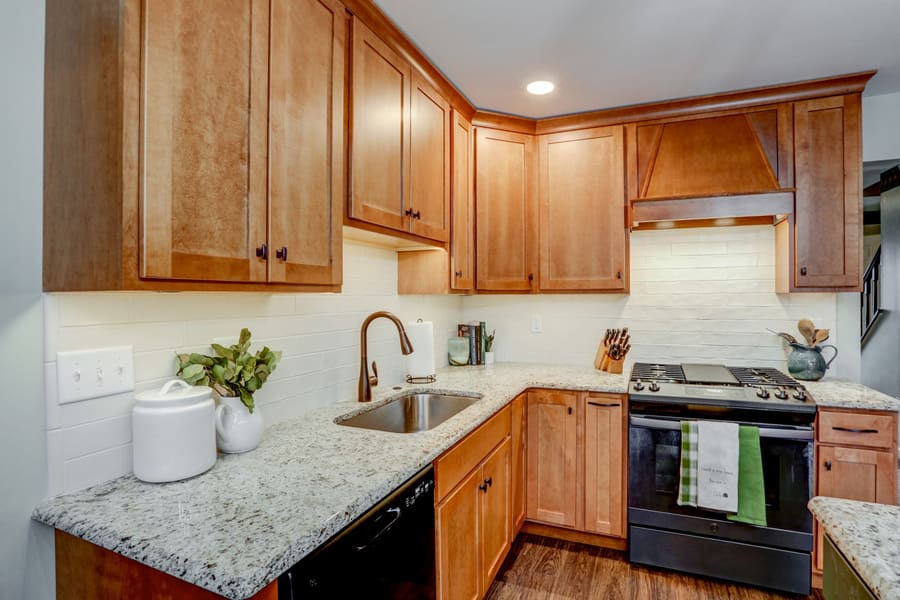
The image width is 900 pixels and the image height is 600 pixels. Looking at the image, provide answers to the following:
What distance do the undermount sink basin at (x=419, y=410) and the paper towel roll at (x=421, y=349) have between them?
18 centimetres

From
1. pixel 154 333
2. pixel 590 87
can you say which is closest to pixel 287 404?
pixel 154 333

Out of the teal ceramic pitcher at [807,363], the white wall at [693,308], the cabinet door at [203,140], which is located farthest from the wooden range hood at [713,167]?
the cabinet door at [203,140]

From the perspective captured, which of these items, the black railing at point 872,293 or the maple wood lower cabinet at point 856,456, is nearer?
the maple wood lower cabinet at point 856,456

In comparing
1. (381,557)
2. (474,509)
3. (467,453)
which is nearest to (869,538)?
(381,557)

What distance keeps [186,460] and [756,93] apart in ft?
9.82

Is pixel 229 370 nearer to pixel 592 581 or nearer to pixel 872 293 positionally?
pixel 592 581

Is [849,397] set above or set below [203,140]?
below

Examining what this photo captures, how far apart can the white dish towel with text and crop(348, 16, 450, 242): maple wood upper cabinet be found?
1558 millimetres

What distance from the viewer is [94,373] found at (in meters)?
1.15

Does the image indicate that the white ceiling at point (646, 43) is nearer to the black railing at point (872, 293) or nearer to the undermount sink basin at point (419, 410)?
the black railing at point (872, 293)

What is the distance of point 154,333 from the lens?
51.0 inches

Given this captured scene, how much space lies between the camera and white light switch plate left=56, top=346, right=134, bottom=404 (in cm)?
110

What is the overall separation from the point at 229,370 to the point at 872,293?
346 cm

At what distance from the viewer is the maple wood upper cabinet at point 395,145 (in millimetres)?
1692
